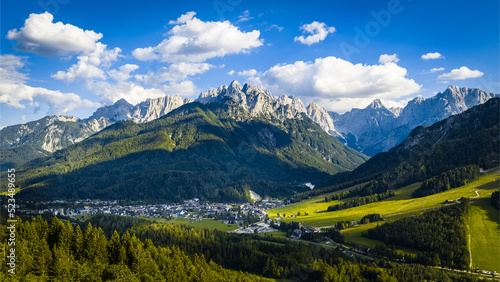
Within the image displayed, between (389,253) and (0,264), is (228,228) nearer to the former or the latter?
(389,253)

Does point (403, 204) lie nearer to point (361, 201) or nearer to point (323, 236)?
point (361, 201)

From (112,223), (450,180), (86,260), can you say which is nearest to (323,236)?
(450,180)

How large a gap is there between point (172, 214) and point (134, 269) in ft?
458

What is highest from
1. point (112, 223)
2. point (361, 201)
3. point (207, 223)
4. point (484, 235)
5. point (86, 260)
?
point (86, 260)

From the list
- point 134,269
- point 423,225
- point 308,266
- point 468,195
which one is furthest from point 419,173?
point 134,269

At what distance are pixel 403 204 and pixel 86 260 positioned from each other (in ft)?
484

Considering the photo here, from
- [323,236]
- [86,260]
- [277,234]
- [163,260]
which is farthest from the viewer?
[277,234]

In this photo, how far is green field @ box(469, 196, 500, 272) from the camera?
87.8m

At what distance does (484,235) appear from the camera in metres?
101

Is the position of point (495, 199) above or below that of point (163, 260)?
above

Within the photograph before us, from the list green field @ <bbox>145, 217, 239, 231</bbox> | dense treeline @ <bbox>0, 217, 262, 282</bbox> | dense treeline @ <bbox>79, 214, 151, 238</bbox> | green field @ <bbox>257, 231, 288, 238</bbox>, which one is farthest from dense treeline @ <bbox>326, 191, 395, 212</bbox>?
dense treeline @ <bbox>0, 217, 262, 282</bbox>

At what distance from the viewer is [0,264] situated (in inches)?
1676

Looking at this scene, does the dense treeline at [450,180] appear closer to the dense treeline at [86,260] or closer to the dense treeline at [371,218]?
the dense treeline at [371,218]

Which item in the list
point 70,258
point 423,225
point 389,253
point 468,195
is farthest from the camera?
point 468,195
